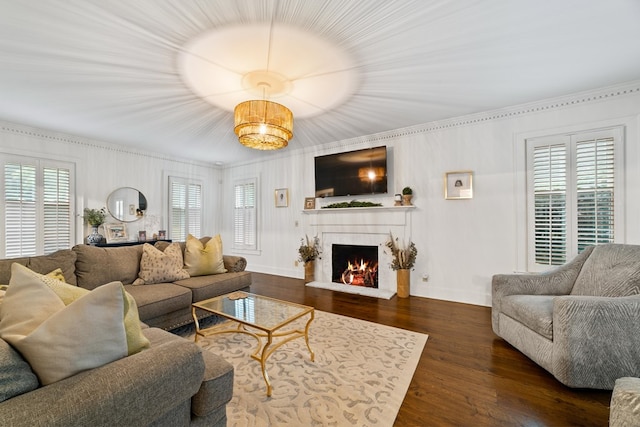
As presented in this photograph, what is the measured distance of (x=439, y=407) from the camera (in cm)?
168

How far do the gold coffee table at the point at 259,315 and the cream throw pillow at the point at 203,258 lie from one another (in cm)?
80

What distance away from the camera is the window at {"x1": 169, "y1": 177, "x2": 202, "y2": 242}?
18.4ft

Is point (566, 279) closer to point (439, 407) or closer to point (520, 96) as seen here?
point (439, 407)

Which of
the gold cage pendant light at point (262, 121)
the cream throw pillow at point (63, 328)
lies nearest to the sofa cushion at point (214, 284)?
the gold cage pendant light at point (262, 121)

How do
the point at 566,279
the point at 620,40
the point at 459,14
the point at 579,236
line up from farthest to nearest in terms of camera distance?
the point at 579,236 → the point at 566,279 → the point at 620,40 → the point at 459,14

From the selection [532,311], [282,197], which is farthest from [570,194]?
Result: [282,197]

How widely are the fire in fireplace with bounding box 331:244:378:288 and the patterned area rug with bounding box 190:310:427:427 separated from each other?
1635 millimetres

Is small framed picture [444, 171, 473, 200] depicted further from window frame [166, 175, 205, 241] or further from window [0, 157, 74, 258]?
window [0, 157, 74, 258]

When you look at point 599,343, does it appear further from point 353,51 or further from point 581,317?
point 353,51

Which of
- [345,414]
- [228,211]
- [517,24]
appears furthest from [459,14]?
[228,211]

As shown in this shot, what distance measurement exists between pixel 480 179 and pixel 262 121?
2932 mm

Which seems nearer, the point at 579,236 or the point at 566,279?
the point at 566,279

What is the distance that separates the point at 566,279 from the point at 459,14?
2.48 m

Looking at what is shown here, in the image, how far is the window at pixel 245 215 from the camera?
5.91 meters
